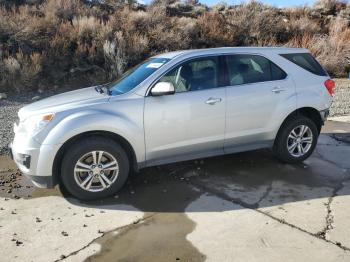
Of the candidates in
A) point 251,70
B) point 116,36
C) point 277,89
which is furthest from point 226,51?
point 116,36

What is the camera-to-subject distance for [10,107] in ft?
32.2

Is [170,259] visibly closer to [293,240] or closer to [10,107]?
[293,240]

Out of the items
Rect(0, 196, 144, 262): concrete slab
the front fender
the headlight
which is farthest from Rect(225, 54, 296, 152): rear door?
the headlight

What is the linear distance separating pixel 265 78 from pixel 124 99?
83.3 inches

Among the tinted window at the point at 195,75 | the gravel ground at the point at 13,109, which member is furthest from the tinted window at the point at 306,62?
the gravel ground at the point at 13,109

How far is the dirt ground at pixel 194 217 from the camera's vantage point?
3766mm

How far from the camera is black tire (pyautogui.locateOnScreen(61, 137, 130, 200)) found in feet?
15.4

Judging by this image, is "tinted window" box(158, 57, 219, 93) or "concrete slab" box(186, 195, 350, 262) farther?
"tinted window" box(158, 57, 219, 93)

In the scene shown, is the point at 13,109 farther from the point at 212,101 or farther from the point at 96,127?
the point at 212,101

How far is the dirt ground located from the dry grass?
6847 mm

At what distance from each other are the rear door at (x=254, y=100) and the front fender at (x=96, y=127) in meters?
1.30

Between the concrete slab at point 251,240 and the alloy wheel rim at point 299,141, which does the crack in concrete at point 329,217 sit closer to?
the concrete slab at point 251,240

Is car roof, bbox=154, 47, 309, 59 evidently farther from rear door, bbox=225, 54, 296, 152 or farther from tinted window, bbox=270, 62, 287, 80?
tinted window, bbox=270, 62, 287, 80

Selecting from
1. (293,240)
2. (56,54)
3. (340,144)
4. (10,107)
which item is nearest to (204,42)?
(56,54)
